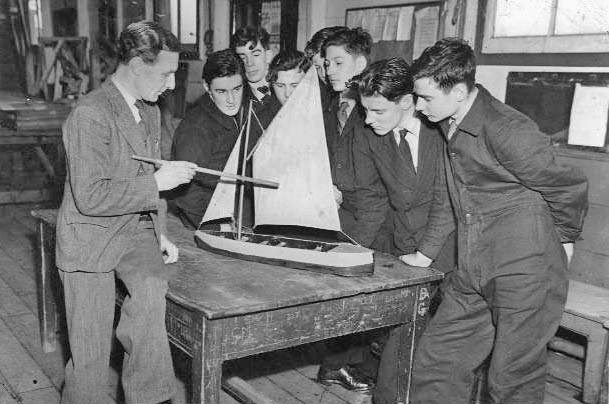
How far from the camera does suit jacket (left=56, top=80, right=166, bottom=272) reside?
2379mm

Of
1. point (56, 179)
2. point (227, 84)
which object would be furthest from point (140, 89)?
point (56, 179)

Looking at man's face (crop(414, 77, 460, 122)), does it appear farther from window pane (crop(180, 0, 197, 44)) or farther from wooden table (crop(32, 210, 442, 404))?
window pane (crop(180, 0, 197, 44))

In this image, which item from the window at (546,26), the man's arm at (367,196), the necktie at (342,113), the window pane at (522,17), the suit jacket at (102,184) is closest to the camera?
the suit jacket at (102,184)

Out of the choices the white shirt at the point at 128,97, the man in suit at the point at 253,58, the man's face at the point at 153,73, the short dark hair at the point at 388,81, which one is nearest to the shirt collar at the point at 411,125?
the short dark hair at the point at 388,81

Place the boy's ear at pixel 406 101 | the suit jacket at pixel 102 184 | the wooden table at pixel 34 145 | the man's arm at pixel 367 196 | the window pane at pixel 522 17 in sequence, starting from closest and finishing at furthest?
the suit jacket at pixel 102 184 < the boy's ear at pixel 406 101 < the man's arm at pixel 367 196 < the window pane at pixel 522 17 < the wooden table at pixel 34 145

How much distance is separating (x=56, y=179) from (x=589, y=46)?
662 centimetres

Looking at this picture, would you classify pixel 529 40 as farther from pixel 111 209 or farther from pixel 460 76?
pixel 111 209

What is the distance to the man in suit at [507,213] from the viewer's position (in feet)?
8.25

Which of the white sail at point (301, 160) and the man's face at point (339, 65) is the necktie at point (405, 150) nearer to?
the white sail at point (301, 160)

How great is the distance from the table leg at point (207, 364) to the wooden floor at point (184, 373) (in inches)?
36.0

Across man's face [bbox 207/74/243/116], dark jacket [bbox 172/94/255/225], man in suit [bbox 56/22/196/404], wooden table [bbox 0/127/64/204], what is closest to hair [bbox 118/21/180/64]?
man in suit [bbox 56/22/196/404]

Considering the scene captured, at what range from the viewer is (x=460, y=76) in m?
2.57

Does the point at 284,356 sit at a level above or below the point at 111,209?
below

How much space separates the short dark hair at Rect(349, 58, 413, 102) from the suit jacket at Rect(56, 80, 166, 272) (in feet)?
3.50
